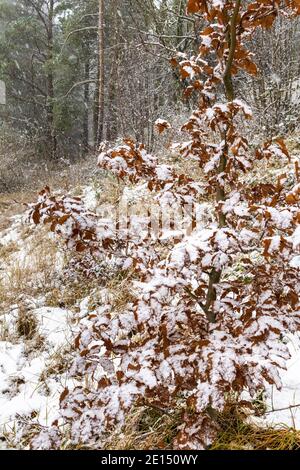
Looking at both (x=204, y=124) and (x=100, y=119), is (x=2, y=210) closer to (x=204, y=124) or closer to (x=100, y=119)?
(x=100, y=119)

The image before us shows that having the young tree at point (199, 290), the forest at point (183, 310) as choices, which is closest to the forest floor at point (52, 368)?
the forest at point (183, 310)

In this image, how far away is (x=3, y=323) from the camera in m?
3.72

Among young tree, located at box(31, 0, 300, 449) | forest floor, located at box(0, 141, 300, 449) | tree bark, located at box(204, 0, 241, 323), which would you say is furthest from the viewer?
forest floor, located at box(0, 141, 300, 449)

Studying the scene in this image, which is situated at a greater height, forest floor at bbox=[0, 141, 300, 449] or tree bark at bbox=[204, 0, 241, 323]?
tree bark at bbox=[204, 0, 241, 323]

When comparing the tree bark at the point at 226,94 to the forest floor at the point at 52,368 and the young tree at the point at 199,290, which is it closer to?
the young tree at the point at 199,290

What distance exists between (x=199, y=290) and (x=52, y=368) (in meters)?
1.68

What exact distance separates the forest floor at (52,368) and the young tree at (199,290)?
1.16 ft

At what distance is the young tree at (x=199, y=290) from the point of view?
1.63 meters

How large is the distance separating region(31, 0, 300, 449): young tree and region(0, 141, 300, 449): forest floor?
1.16ft

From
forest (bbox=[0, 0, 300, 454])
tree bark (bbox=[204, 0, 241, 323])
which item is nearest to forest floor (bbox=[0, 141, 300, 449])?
forest (bbox=[0, 0, 300, 454])

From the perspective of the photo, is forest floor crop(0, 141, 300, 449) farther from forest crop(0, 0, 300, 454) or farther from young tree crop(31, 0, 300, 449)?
young tree crop(31, 0, 300, 449)

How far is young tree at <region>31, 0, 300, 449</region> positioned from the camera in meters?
1.63
